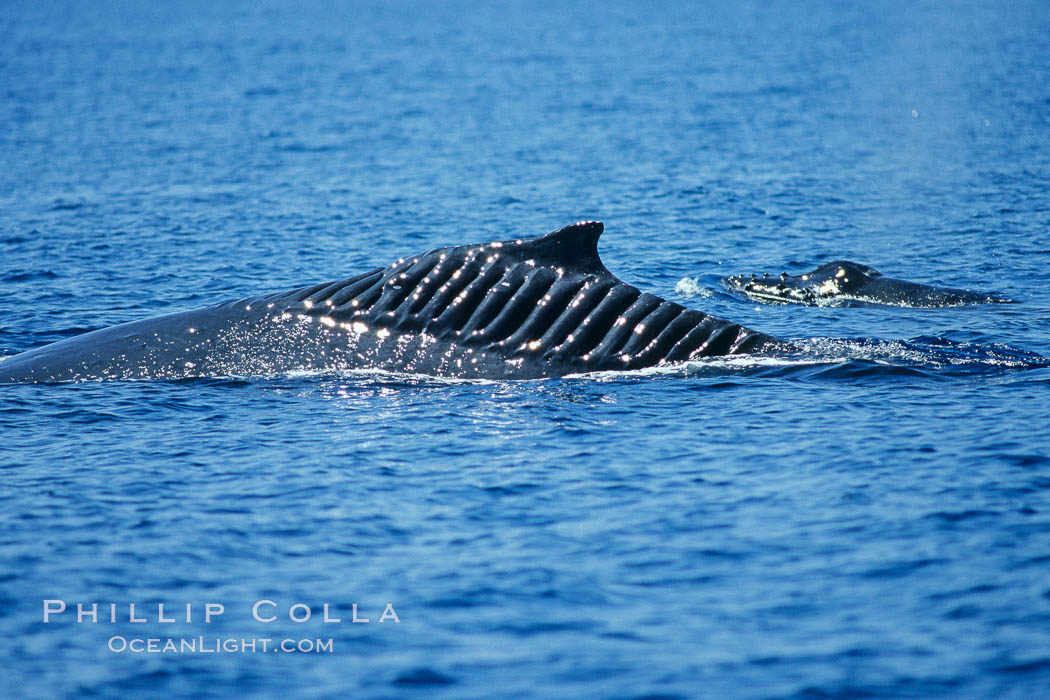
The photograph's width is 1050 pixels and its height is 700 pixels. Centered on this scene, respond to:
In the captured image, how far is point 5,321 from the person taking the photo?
1783 centimetres

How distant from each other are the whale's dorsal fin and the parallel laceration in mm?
11

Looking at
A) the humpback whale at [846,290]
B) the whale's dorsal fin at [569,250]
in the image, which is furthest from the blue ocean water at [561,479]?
the whale's dorsal fin at [569,250]

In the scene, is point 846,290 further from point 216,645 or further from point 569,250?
point 216,645

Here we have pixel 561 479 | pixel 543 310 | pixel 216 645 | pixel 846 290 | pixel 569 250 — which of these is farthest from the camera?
pixel 846 290

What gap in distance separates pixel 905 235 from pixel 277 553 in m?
17.7

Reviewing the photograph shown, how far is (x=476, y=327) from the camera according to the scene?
1353 centimetres

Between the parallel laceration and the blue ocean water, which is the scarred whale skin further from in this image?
the blue ocean water

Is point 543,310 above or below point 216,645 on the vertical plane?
above

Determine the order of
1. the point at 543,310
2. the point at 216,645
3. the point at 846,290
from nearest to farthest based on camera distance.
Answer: the point at 216,645
the point at 543,310
the point at 846,290

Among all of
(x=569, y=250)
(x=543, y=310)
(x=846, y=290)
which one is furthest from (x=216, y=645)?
(x=846, y=290)

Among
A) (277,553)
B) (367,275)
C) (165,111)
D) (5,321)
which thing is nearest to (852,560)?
(277,553)

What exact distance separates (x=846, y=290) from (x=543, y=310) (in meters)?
7.20

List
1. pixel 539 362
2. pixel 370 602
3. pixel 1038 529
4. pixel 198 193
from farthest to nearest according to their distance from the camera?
pixel 198 193, pixel 539 362, pixel 1038 529, pixel 370 602

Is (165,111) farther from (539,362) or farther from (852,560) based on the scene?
(852,560)
